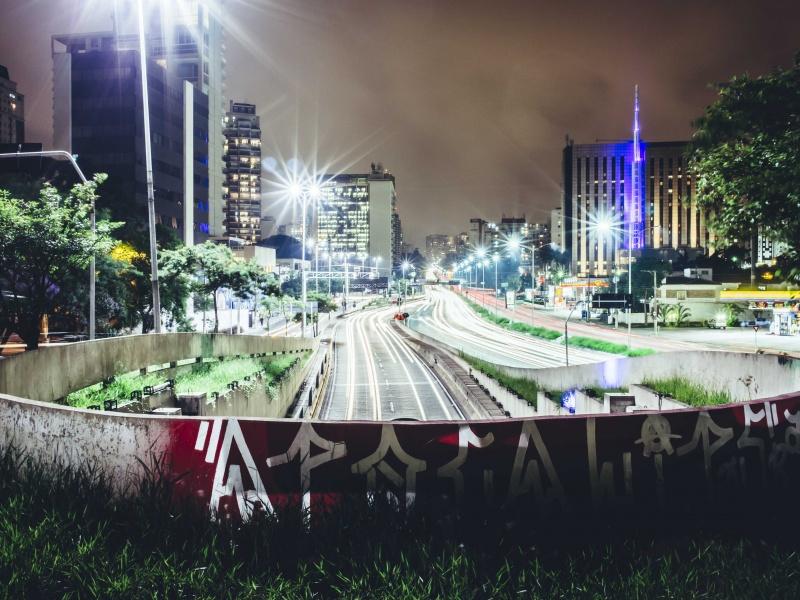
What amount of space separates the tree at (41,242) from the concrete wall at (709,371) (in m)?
20.4

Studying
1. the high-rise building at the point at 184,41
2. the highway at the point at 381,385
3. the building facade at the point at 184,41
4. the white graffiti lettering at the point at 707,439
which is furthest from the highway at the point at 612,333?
the high-rise building at the point at 184,41

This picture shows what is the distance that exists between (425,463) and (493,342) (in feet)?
211

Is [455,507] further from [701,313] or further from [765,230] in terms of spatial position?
[701,313]

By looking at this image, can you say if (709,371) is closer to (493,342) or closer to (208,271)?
(208,271)

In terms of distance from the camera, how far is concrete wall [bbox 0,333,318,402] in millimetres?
9734

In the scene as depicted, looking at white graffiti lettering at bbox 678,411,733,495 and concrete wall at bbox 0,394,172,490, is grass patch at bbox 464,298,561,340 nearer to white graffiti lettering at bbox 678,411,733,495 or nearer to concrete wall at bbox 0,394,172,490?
white graffiti lettering at bbox 678,411,733,495

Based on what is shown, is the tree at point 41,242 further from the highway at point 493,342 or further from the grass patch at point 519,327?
the grass patch at point 519,327

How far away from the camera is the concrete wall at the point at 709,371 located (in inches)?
525

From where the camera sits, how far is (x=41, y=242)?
64.6 ft

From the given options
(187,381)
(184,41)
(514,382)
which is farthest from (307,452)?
(184,41)

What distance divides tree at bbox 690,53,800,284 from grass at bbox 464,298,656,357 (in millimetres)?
22690

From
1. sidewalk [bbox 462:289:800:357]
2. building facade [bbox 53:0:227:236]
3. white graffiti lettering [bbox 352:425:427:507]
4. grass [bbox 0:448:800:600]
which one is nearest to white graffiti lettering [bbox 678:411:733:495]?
grass [bbox 0:448:800:600]

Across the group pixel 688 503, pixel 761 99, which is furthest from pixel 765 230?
pixel 688 503

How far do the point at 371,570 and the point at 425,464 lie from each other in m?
1.07
